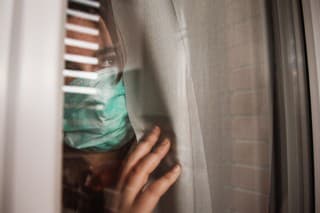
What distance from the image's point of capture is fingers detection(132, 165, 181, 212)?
0.49 meters

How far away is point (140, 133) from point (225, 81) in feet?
1.06

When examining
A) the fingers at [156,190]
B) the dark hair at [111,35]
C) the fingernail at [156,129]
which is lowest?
the fingers at [156,190]

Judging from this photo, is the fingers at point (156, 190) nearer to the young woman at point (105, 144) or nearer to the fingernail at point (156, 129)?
the young woman at point (105, 144)

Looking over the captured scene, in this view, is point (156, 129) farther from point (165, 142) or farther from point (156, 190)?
point (156, 190)

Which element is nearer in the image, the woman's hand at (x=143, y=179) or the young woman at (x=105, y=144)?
the young woman at (x=105, y=144)

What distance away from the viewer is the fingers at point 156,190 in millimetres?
495

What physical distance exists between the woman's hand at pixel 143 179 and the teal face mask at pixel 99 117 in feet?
0.16

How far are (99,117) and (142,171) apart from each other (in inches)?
6.5

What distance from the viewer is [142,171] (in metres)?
0.50

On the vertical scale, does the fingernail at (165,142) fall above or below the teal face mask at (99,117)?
below

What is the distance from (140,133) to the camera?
0.51m

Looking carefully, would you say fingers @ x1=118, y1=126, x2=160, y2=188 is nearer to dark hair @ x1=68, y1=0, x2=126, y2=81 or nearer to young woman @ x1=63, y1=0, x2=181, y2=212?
young woman @ x1=63, y1=0, x2=181, y2=212

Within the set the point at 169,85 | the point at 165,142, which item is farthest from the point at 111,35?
the point at 165,142

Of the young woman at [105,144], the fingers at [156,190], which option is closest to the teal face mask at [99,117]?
the young woman at [105,144]
